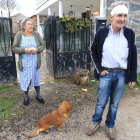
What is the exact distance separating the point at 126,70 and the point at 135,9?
4.26 m

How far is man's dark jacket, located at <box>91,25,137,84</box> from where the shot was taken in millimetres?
2092

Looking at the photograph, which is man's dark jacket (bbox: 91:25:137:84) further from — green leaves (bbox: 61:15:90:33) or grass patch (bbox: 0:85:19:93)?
grass patch (bbox: 0:85:19:93)

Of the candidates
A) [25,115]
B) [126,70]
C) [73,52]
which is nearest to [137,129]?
[126,70]

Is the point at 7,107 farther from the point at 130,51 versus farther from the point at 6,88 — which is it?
the point at 130,51

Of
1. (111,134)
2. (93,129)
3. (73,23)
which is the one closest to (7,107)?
(93,129)

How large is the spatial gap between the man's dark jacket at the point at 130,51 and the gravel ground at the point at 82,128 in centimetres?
104

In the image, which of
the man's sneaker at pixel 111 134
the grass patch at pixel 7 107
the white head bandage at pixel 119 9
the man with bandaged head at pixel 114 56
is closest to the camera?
the white head bandage at pixel 119 9

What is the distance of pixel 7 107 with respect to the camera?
3.24m

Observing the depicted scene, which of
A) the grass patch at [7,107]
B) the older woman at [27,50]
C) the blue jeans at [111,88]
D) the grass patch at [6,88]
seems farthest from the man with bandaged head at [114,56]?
the grass patch at [6,88]

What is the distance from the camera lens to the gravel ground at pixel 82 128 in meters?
2.44

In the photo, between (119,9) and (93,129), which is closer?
(119,9)

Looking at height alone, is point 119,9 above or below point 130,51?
above

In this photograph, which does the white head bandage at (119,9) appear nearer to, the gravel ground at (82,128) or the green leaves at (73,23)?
the gravel ground at (82,128)

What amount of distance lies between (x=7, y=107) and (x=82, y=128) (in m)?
1.76
